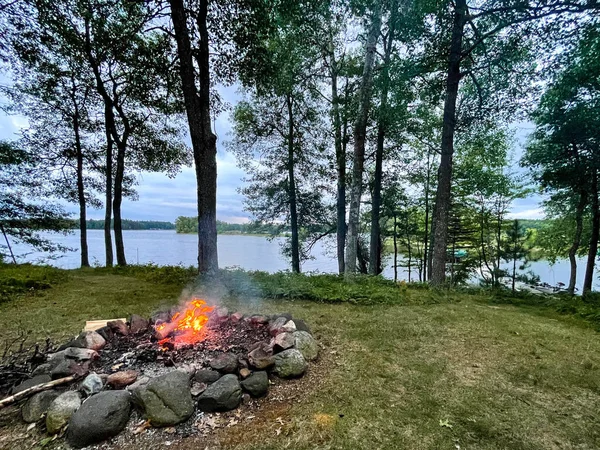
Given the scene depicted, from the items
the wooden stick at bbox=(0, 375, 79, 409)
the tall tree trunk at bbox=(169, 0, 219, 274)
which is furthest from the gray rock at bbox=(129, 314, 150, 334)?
the tall tree trunk at bbox=(169, 0, 219, 274)

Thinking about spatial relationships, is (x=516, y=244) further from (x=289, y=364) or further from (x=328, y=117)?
(x=289, y=364)

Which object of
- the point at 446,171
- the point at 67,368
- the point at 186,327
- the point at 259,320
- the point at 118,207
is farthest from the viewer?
the point at 118,207

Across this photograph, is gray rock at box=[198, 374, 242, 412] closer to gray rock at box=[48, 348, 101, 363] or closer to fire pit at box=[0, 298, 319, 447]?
fire pit at box=[0, 298, 319, 447]

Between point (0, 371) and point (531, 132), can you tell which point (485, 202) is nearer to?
point (531, 132)

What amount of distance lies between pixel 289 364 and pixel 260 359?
0.26 m

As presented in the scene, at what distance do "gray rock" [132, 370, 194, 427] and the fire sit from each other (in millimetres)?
661

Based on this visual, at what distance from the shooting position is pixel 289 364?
7.38 ft

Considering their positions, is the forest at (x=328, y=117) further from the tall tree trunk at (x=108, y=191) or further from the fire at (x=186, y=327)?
the fire at (x=186, y=327)

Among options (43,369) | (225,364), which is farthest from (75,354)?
(225,364)

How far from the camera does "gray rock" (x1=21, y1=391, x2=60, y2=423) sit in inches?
67.1

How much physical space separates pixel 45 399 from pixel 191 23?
20.5 ft

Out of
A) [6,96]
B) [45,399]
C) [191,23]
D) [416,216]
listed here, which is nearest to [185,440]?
[45,399]

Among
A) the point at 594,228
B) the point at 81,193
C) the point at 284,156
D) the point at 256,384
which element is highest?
the point at 284,156

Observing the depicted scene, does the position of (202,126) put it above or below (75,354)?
above
